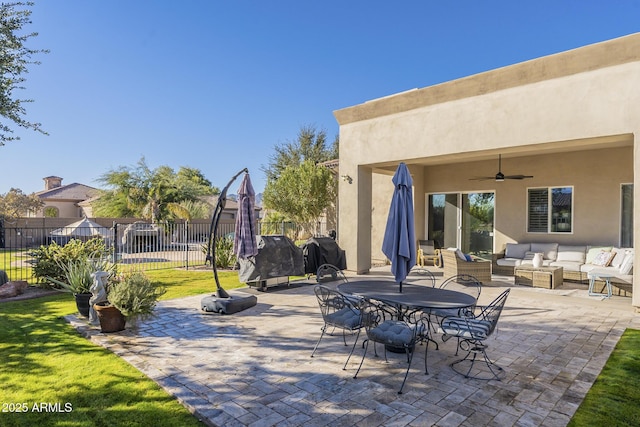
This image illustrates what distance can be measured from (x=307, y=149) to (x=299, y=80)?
48.8ft

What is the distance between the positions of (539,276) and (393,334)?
6.78 m

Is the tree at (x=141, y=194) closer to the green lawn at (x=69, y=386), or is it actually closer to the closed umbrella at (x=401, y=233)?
the green lawn at (x=69, y=386)

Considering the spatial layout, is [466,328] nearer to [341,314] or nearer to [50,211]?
[341,314]

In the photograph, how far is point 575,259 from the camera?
970cm

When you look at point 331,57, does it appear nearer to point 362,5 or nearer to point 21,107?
point 362,5

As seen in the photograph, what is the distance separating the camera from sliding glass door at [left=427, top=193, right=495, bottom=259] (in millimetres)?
12281

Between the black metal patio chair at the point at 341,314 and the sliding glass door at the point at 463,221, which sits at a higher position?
the sliding glass door at the point at 463,221

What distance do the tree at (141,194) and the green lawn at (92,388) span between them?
71.3 ft

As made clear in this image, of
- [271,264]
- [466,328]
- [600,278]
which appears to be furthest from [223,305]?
[600,278]

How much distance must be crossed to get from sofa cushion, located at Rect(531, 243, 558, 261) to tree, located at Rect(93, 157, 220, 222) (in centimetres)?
2265

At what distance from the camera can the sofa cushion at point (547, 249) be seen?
10156 mm

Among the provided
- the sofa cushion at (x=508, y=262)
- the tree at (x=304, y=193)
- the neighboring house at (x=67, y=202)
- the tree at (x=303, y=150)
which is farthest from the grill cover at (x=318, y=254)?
the neighboring house at (x=67, y=202)

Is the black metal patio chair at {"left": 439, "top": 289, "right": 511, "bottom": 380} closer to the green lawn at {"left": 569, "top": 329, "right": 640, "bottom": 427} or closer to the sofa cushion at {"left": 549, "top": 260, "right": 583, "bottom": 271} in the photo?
the green lawn at {"left": 569, "top": 329, "right": 640, "bottom": 427}

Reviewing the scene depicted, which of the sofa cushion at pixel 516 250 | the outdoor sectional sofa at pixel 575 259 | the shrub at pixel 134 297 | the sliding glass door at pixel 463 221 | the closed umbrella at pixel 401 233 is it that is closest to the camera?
the closed umbrella at pixel 401 233
